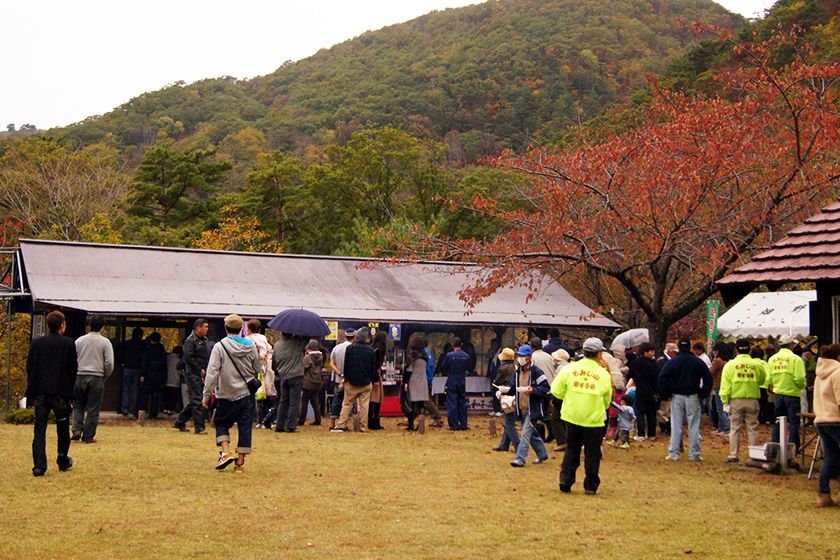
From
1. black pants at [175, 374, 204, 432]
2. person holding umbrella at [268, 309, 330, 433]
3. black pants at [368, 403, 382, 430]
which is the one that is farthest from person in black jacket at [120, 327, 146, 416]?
black pants at [368, 403, 382, 430]

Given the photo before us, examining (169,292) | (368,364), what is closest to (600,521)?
(368,364)

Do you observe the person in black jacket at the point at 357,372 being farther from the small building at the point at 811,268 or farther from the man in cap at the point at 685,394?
the small building at the point at 811,268

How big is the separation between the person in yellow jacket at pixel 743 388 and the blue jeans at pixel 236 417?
6.46m

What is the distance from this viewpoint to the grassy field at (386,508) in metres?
7.62

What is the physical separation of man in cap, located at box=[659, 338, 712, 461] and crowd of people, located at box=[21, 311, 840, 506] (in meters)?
0.02

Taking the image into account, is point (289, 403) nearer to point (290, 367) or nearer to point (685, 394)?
point (290, 367)

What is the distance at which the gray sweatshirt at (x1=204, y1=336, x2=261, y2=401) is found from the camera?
37.5 feet

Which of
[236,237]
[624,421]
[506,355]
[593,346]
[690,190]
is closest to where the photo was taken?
[593,346]

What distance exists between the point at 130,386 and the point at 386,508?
12300 millimetres

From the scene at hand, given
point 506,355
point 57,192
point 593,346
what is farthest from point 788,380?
point 57,192

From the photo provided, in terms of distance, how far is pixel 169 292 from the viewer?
2195 cm

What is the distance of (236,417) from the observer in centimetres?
1151

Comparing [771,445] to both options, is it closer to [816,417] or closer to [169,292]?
[816,417]

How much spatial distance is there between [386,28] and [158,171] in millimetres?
58514
